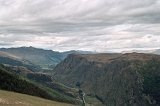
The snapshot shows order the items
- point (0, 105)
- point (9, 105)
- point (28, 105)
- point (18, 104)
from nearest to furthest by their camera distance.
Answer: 1. point (0, 105)
2. point (9, 105)
3. point (18, 104)
4. point (28, 105)

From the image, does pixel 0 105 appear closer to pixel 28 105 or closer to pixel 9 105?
pixel 9 105

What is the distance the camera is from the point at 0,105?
454ft

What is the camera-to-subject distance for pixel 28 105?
174750 millimetres

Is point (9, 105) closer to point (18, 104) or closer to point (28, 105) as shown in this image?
point (18, 104)

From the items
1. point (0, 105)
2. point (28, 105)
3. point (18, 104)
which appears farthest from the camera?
point (28, 105)

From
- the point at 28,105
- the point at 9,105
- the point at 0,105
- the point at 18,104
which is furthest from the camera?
the point at 28,105

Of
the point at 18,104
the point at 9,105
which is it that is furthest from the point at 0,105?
the point at 18,104

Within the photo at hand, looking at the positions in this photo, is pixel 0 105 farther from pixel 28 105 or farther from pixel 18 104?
pixel 28 105

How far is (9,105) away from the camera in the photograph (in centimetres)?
14788

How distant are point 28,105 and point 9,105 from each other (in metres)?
27.5

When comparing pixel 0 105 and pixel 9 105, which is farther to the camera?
pixel 9 105

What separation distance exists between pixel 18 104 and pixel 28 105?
16.3 meters

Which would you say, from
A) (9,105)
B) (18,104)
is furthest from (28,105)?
(9,105)

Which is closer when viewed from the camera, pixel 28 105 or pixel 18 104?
pixel 18 104
